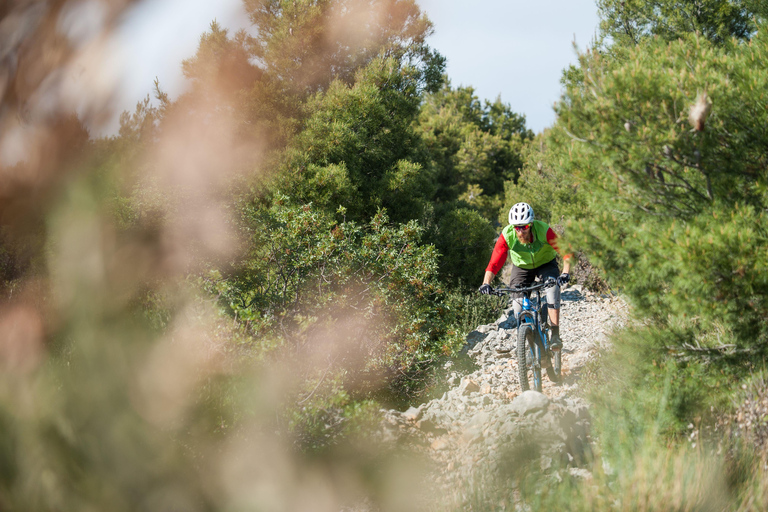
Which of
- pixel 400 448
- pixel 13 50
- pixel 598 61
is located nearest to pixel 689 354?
pixel 598 61

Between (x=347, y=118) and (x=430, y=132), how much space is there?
1146 cm

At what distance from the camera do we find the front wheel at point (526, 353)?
16.5ft

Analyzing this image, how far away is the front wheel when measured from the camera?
502 cm

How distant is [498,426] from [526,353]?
107cm

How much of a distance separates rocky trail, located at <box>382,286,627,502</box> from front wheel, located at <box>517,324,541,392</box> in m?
0.27

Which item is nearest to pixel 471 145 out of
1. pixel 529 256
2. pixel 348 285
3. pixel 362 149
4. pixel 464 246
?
pixel 464 246

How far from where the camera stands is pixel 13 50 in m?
0.93

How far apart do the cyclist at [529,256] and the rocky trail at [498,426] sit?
598mm

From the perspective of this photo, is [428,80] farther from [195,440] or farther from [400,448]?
[195,440]

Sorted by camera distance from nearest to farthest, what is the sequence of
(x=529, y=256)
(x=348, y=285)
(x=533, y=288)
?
(x=533, y=288)
(x=529, y=256)
(x=348, y=285)

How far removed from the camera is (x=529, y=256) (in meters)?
5.26

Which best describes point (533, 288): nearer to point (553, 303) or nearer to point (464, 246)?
point (553, 303)

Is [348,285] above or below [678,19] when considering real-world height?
below

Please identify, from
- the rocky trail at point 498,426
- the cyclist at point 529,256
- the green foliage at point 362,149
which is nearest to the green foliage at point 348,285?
the rocky trail at point 498,426
